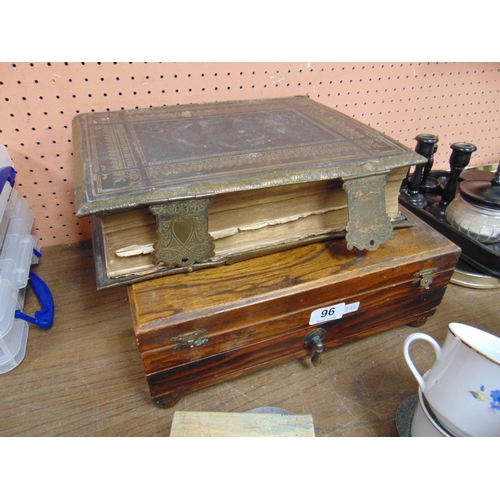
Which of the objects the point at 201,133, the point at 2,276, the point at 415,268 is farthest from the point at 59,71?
the point at 415,268

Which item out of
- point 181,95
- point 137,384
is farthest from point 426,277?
point 181,95

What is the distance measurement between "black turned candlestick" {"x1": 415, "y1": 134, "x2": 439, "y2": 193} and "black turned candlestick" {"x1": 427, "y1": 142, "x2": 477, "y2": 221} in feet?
0.16

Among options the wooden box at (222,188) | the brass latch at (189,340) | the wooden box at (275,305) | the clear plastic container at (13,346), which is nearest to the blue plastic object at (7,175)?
the wooden box at (222,188)

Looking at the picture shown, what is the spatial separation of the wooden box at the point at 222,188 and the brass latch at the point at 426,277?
119 millimetres

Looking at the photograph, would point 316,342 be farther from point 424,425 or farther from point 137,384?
point 137,384

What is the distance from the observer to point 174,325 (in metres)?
0.60

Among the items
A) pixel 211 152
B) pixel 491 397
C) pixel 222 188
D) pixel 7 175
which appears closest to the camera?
pixel 491 397

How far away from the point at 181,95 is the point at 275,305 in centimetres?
64

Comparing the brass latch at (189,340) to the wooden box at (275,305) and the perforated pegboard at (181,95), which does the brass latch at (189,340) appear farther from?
the perforated pegboard at (181,95)

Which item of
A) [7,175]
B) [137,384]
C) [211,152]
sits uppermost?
[211,152]

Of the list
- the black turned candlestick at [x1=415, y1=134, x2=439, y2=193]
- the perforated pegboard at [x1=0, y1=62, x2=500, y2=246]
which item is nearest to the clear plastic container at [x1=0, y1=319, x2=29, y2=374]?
the perforated pegboard at [x1=0, y1=62, x2=500, y2=246]

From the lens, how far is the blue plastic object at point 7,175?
2.66ft

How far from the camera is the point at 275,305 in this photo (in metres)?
0.66

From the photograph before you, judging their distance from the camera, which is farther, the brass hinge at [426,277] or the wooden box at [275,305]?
the brass hinge at [426,277]
